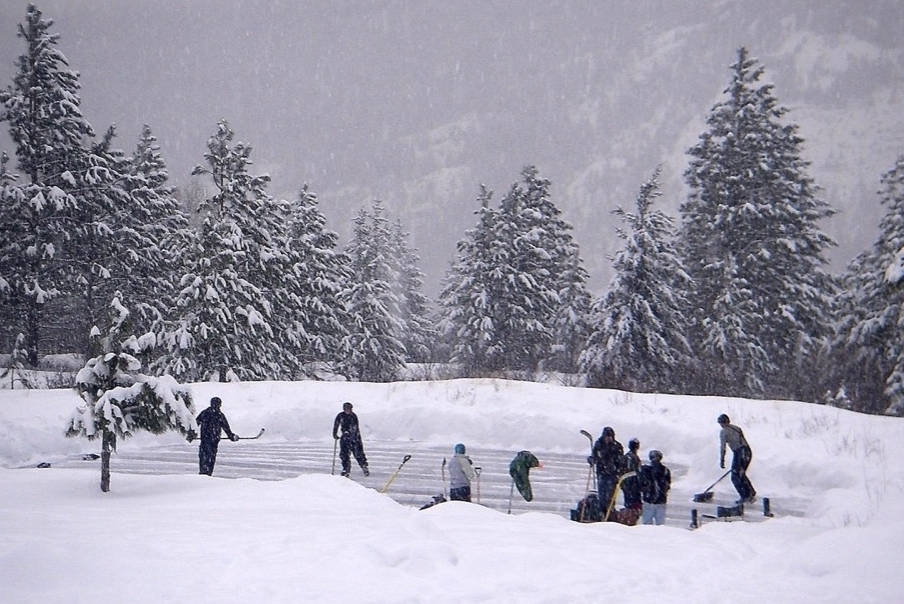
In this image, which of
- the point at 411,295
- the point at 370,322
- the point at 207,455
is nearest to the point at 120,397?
the point at 207,455

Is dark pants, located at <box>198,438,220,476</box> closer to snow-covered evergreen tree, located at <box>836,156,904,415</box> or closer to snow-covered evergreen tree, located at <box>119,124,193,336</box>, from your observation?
snow-covered evergreen tree, located at <box>119,124,193,336</box>

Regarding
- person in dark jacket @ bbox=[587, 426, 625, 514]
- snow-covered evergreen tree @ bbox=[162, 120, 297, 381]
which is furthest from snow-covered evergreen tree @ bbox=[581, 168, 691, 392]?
person in dark jacket @ bbox=[587, 426, 625, 514]

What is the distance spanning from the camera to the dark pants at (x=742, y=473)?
11.3 m

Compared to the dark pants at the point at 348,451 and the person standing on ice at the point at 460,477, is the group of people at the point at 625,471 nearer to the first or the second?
the person standing on ice at the point at 460,477

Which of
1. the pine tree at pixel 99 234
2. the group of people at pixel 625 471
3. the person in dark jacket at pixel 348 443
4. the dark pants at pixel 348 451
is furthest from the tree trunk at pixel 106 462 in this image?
the pine tree at pixel 99 234

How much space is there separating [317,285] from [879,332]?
26431 millimetres

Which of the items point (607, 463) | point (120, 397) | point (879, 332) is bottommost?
point (607, 463)

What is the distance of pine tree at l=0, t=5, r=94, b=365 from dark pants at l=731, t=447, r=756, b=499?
25561mm

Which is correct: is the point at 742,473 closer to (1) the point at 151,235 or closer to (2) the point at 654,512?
(2) the point at 654,512

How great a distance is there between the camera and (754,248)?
26.3 metres

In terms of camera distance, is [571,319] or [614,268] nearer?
[614,268]

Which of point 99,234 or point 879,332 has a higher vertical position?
point 99,234

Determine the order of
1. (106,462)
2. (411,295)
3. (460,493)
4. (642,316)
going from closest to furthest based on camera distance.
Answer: (106,462) < (460,493) < (642,316) < (411,295)

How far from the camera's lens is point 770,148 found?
27.5m
